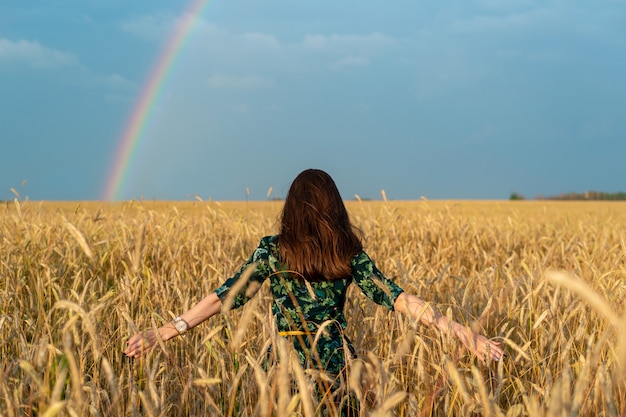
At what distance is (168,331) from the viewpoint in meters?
2.05

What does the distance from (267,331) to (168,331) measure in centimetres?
39

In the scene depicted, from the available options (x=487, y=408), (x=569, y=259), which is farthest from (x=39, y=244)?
(x=569, y=259)

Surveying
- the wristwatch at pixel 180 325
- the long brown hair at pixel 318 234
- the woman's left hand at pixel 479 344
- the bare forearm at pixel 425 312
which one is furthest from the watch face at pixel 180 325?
the woman's left hand at pixel 479 344

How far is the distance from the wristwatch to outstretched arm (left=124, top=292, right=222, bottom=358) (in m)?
0.01

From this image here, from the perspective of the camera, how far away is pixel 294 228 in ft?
7.33

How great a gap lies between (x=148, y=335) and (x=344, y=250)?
2.56 feet

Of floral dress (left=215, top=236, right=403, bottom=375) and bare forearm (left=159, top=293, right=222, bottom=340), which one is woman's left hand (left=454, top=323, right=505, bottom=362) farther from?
bare forearm (left=159, top=293, right=222, bottom=340)

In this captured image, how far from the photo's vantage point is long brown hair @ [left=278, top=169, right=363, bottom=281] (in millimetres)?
2203

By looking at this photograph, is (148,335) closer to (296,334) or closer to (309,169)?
(296,334)

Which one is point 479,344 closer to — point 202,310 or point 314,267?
point 314,267

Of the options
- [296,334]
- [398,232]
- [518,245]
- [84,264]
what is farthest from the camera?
[518,245]

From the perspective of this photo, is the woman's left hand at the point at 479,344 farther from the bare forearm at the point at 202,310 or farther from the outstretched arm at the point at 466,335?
the bare forearm at the point at 202,310

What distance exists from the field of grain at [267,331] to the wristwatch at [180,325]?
0.13 metres

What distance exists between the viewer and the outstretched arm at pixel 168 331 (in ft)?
6.14
